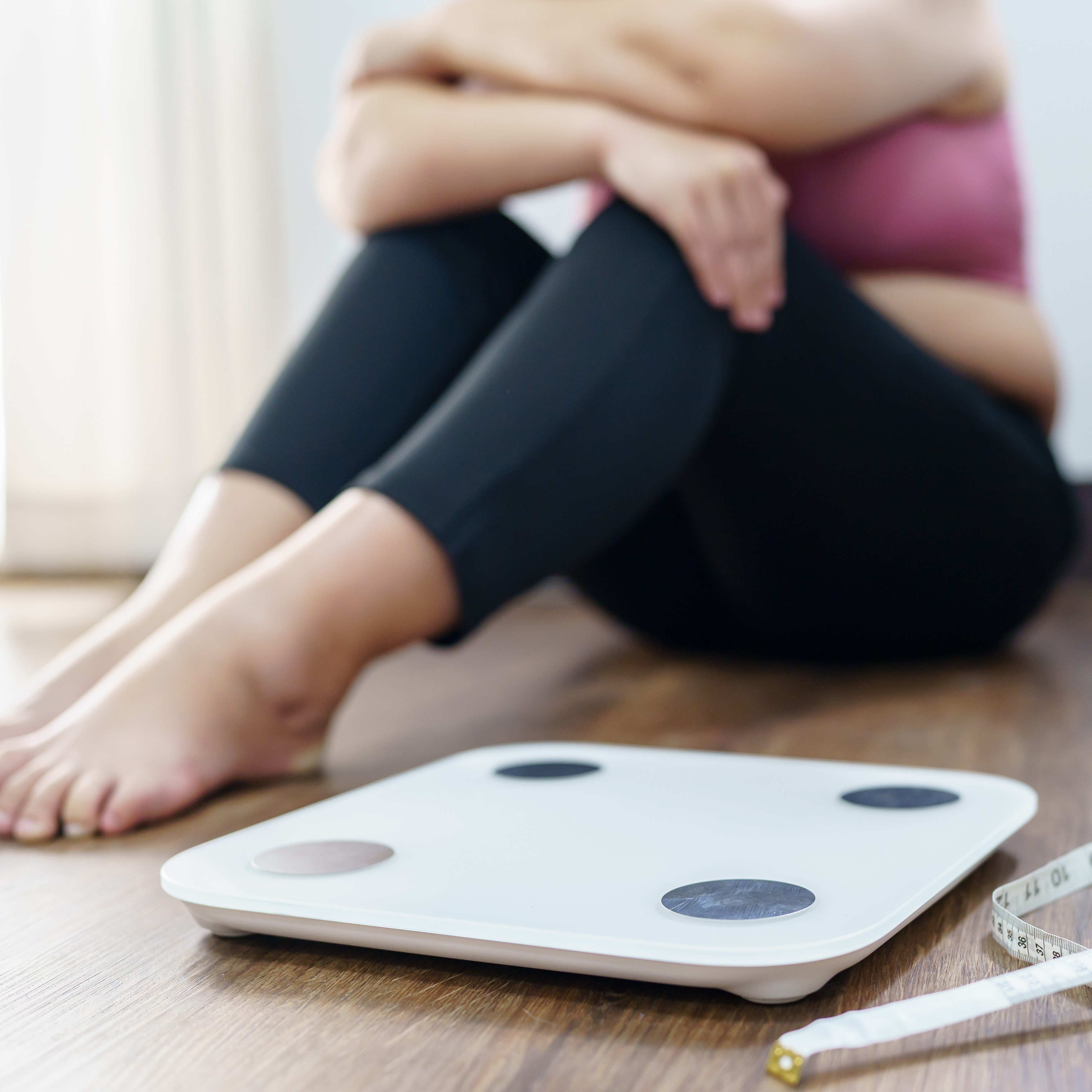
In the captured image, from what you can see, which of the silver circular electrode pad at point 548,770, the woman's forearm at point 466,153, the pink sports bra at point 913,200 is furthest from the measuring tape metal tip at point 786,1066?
the pink sports bra at point 913,200

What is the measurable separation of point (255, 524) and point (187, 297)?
170 cm

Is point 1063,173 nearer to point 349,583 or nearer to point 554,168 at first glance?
point 554,168

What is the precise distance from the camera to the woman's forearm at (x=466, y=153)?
3.20 ft

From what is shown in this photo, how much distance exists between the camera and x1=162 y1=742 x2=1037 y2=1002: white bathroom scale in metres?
0.42

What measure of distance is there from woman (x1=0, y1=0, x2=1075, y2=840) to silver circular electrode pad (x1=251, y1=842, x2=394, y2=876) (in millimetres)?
196

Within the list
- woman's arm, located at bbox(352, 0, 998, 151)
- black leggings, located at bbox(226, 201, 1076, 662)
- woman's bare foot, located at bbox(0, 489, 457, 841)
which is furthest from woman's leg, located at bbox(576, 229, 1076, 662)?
woman's bare foot, located at bbox(0, 489, 457, 841)

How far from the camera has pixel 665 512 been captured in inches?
47.8

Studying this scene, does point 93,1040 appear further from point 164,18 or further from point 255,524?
point 164,18

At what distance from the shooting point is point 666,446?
2.80 ft

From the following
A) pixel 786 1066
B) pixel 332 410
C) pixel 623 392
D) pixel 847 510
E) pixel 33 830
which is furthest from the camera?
pixel 847 510

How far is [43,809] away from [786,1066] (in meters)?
0.46

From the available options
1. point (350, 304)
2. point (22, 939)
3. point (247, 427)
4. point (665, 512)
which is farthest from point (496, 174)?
point (22, 939)

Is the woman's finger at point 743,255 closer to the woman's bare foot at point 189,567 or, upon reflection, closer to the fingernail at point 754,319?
the fingernail at point 754,319

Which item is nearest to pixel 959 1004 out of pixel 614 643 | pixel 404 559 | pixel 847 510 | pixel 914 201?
pixel 404 559
